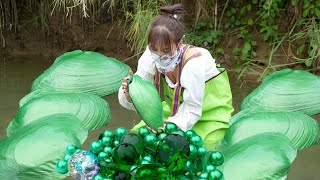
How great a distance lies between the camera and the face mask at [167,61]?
1.92 m

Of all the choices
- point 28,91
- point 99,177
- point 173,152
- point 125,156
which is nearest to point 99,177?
point 99,177

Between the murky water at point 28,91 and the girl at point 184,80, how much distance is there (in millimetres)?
1070

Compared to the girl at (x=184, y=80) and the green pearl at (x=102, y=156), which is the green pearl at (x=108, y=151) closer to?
the green pearl at (x=102, y=156)

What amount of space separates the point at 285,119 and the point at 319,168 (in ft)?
3.67

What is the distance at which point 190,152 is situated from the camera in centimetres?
168

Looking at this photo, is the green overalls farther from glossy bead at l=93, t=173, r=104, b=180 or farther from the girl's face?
glossy bead at l=93, t=173, r=104, b=180

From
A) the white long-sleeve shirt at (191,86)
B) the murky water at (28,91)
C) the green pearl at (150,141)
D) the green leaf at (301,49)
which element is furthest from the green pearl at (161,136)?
the green leaf at (301,49)

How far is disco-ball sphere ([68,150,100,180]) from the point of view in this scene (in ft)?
5.44

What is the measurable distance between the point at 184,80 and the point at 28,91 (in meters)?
2.45

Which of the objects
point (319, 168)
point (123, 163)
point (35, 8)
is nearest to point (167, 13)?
point (123, 163)

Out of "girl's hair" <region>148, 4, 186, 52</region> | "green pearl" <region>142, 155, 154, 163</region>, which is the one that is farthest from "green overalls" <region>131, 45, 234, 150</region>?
"green pearl" <region>142, 155, 154, 163</region>

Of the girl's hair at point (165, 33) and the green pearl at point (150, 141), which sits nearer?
the green pearl at point (150, 141)

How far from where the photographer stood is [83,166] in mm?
1656

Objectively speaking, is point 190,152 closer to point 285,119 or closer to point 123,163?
point 123,163
